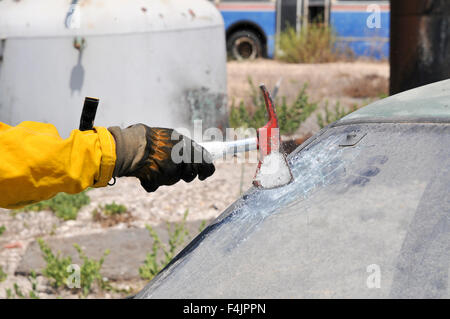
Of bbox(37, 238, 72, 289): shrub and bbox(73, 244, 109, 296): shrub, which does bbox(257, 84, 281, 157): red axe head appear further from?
bbox(37, 238, 72, 289): shrub

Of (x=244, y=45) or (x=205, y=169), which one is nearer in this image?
(x=205, y=169)

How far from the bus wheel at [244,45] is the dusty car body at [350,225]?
12363 millimetres

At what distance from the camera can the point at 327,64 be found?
12.8m

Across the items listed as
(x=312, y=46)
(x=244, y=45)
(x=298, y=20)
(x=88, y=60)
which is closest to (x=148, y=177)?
(x=88, y=60)

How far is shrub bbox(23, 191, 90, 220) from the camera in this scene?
4952 mm

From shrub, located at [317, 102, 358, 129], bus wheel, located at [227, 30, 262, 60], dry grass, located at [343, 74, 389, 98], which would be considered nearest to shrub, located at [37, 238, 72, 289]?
shrub, located at [317, 102, 358, 129]

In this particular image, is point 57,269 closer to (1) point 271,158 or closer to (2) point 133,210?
(2) point 133,210

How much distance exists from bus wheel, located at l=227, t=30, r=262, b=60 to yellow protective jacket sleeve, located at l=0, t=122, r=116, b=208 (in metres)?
12.4

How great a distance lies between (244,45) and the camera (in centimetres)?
1430

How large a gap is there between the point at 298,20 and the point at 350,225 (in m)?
12.3

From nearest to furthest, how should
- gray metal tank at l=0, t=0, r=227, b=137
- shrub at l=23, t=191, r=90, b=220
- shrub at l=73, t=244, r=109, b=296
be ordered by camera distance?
shrub at l=73, t=244, r=109, b=296 → shrub at l=23, t=191, r=90, b=220 → gray metal tank at l=0, t=0, r=227, b=137

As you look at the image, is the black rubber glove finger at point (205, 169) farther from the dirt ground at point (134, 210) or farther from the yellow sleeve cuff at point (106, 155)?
the dirt ground at point (134, 210)

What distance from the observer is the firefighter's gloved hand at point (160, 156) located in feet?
6.16

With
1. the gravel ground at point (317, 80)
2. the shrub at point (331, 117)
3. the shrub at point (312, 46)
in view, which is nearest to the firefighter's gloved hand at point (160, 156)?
the shrub at point (331, 117)
